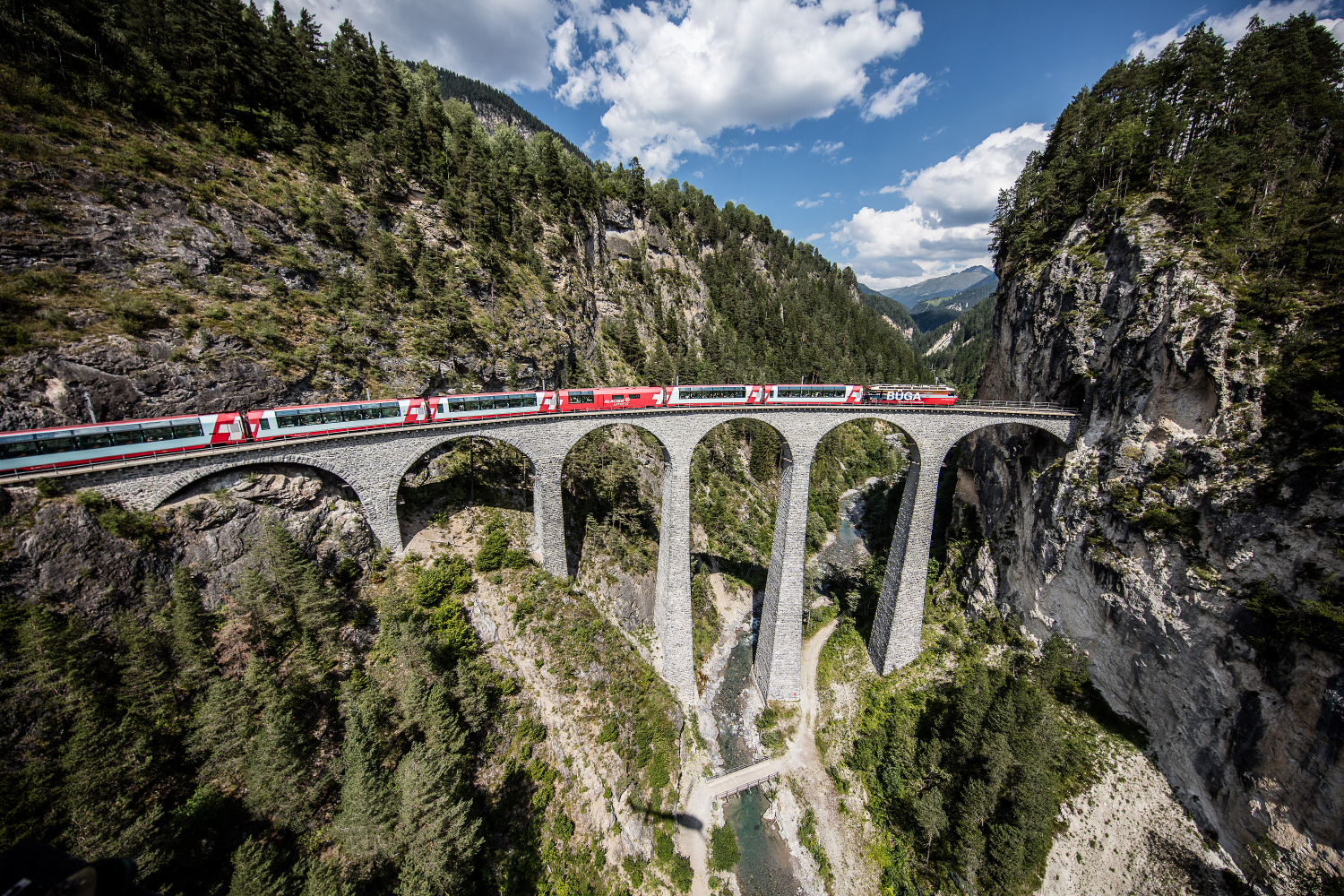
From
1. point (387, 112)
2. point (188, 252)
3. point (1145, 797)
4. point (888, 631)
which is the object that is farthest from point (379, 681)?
point (387, 112)

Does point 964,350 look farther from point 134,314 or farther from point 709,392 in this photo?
point 134,314

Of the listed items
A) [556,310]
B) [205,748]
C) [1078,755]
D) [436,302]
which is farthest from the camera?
[556,310]

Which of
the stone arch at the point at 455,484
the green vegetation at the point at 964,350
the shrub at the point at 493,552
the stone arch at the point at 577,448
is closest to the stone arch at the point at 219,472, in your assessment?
the stone arch at the point at 455,484

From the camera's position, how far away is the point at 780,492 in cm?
2559

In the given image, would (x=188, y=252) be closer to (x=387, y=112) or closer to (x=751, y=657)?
(x=387, y=112)

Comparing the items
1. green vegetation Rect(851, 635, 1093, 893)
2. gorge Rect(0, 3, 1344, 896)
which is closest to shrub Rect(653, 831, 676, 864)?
gorge Rect(0, 3, 1344, 896)

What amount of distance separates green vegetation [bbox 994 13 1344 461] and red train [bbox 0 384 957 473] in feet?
42.8

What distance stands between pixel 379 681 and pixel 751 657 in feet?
80.1

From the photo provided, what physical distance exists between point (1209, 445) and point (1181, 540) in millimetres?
4795

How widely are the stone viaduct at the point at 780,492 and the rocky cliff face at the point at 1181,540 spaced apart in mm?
4164

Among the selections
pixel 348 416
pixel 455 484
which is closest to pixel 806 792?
pixel 455 484

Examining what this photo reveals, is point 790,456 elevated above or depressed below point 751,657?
above

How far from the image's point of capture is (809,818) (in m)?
24.0

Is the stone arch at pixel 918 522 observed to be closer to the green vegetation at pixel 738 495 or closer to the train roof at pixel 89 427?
the green vegetation at pixel 738 495
